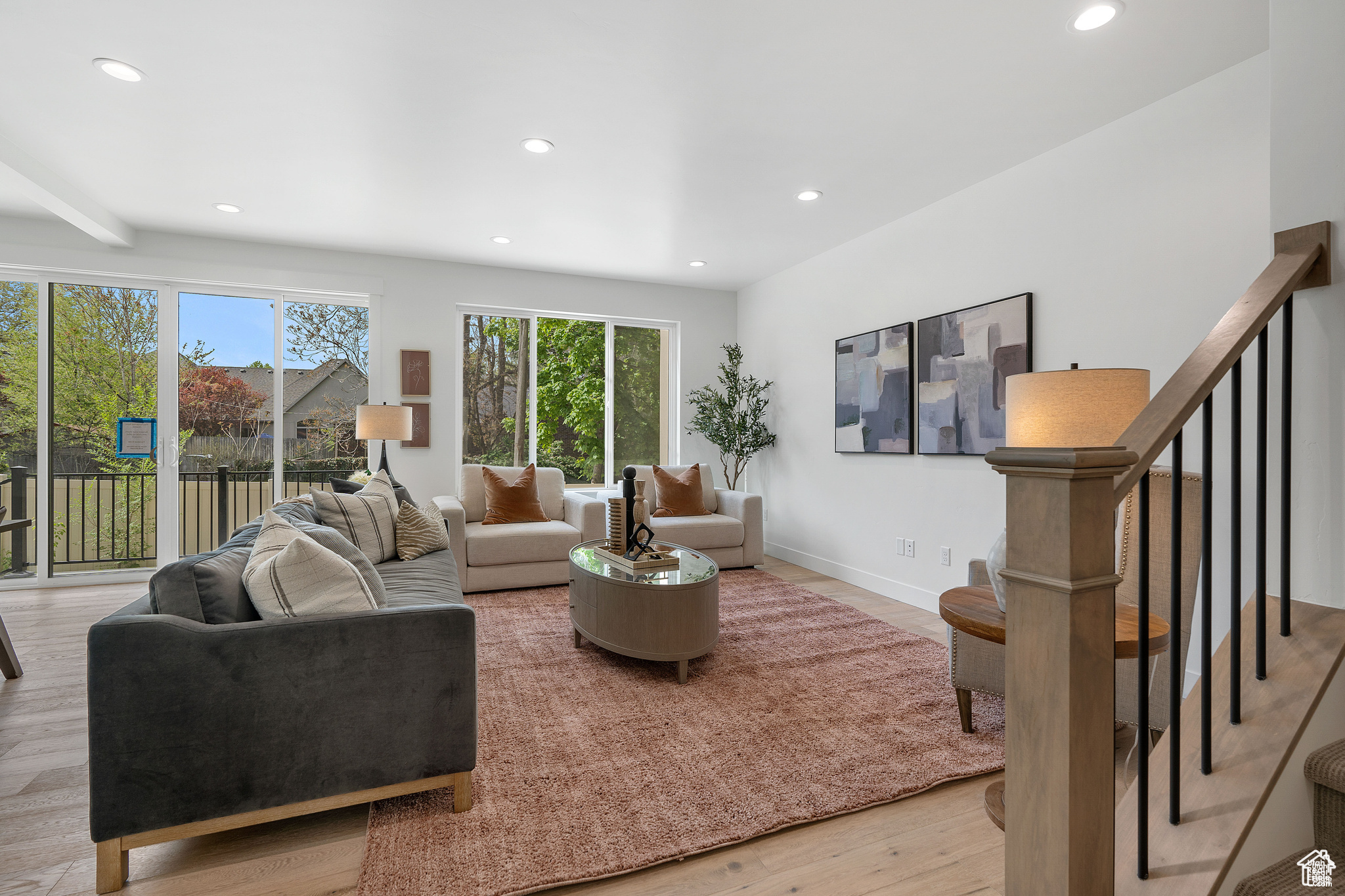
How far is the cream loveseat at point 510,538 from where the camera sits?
4.20 metres

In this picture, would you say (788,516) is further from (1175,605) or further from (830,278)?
(1175,605)

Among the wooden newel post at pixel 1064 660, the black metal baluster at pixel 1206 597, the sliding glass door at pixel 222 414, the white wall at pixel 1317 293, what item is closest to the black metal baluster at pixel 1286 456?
the white wall at pixel 1317 293

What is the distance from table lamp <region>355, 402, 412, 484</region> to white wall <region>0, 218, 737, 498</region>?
0.68 meters

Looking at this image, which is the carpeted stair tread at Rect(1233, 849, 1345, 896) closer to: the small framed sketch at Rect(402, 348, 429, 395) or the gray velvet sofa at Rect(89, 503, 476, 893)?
the gray velvet sofa at Rect(89, 503, 476, 893)

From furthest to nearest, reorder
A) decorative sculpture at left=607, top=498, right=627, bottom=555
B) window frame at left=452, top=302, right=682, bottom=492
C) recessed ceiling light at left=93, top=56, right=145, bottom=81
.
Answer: window frame at left=452, top=302, right=682, bottom=492, decorative sculpture at left=607, top=498, right=627, bottom=555, recessed ceiling light at left=93, top=56, right=145, bottom=81

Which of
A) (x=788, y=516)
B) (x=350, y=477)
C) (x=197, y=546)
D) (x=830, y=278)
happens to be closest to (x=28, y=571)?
(x=197, y=546)

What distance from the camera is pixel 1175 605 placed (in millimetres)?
951

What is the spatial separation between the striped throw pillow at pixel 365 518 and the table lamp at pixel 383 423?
98 cm

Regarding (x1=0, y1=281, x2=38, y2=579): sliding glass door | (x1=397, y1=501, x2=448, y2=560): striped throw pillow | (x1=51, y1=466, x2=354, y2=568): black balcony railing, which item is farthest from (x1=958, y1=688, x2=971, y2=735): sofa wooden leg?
(x1=0, y1=281, x2=38, y2=579): sliding glass door

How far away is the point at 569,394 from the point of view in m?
5.77

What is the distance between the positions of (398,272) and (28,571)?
10.6 ft

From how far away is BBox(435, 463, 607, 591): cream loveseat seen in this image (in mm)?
4199

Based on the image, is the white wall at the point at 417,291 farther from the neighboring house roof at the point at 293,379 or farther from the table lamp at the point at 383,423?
the table lamp at the point at 383,423

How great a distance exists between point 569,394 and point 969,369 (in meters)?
3.46
